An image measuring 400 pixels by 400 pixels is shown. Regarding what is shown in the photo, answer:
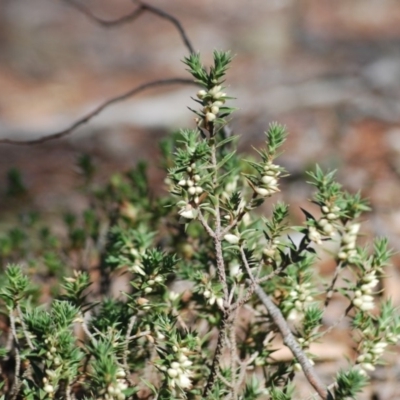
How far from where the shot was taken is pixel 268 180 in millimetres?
1022

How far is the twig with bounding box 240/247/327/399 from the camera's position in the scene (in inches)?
42.4

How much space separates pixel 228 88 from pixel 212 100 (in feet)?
11.8

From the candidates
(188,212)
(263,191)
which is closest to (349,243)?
(263,191)

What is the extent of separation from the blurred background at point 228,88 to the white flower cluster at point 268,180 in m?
0.80

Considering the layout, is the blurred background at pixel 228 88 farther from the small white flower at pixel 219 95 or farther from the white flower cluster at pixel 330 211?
the small white flower at pixel 219 95

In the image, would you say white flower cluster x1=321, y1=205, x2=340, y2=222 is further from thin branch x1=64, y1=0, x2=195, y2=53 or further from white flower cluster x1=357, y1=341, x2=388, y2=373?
thin branch x1=64, y1=0, x2=195, y2=53

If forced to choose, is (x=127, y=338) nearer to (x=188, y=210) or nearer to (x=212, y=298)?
(x=212, y=298)

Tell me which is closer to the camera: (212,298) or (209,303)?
(212,298)

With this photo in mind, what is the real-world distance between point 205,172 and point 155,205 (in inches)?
23.3

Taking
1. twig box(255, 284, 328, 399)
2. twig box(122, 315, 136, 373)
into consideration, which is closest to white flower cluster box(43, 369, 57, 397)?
twig box(122, 315, 136, 373)

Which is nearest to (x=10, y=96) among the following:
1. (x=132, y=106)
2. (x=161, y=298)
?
(x=132, y=106)

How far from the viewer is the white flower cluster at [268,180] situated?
1.02 m

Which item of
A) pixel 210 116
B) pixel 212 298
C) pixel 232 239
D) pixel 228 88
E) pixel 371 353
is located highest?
pixel 210 116

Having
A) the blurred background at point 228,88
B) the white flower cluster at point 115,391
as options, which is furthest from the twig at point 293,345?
the blurred background at point 228,88
